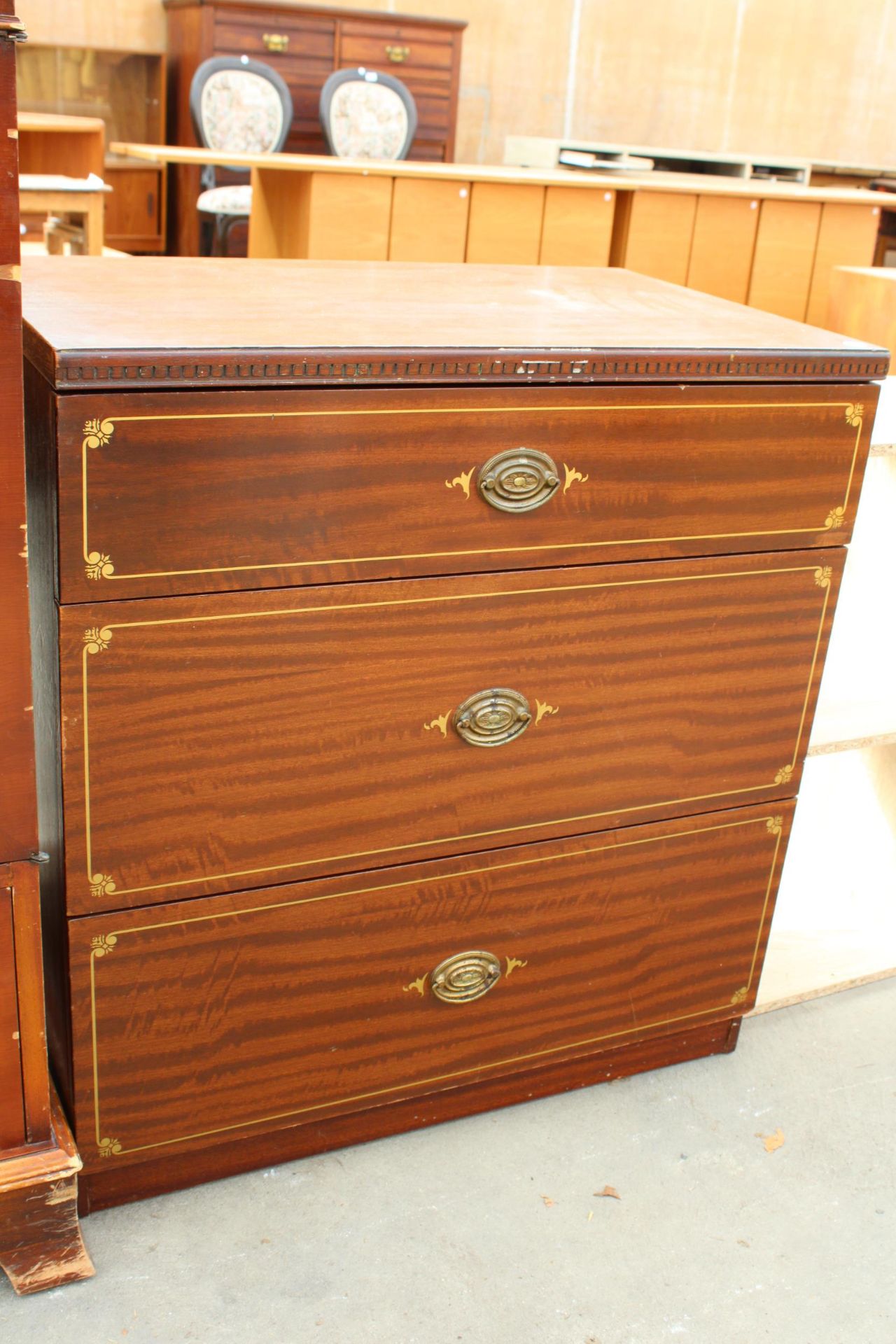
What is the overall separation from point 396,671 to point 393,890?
10.1 inches

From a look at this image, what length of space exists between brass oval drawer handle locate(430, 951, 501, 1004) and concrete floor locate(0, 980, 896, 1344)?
0.21m

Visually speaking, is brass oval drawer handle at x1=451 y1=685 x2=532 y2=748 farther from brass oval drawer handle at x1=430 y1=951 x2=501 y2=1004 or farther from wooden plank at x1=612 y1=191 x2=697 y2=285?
wooden plank at x1=612 y1=191 x2=697 y2=285

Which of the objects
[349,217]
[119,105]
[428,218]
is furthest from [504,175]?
[119,105]

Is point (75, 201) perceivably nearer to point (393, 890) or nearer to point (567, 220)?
point (567, 220)

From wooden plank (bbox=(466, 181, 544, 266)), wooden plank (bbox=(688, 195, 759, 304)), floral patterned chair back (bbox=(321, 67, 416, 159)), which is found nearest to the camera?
wooden plank (bbox=(466, 181, 544, 266))

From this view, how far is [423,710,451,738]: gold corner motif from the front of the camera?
1.30 metres

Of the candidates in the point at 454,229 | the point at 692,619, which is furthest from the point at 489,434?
the point at 454,229

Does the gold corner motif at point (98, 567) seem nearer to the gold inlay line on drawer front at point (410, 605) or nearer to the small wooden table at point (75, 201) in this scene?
the gold inlay line on drawer front at point (410, 605)

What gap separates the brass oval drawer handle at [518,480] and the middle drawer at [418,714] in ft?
0.26

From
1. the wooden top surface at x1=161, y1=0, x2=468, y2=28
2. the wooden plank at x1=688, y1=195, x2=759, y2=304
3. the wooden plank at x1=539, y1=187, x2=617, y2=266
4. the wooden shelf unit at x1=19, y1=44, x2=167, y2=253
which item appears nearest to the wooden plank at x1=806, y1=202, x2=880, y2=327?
the wooden plank at x1=688, y1=195, x2=759, y2=304

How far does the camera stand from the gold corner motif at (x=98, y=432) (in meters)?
1.03

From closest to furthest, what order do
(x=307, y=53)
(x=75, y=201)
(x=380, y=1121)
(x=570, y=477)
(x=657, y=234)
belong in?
(x=570, y=477) → (x=380, y=1121) → (x=75, y=201) → (x=657, y=234) → (x=307, y=53)

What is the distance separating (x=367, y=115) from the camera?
18.9 feet

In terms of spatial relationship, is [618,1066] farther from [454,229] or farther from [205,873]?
[454,229]
